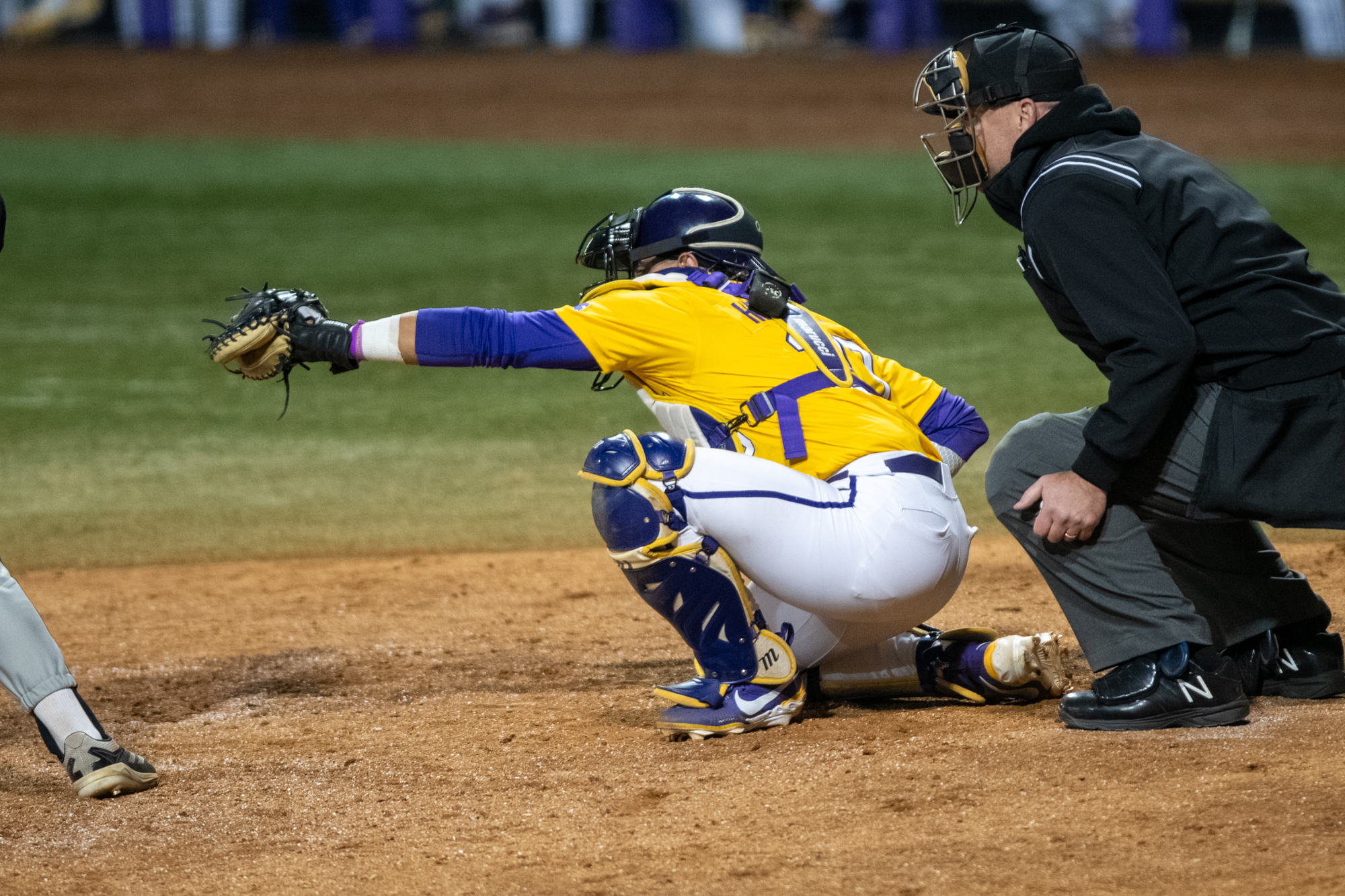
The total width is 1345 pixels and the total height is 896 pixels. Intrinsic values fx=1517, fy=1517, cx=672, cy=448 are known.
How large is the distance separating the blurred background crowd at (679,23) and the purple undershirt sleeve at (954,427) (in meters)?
16.7

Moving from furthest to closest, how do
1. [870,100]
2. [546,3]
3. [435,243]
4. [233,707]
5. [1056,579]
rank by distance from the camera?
[546,3] → [870,100] → [435,243] → [233,707] → [1056,579]

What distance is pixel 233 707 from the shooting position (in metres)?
3.99

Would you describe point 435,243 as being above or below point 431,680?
below

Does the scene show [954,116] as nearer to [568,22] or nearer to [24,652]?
[24,652]

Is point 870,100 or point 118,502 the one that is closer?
point 118,502

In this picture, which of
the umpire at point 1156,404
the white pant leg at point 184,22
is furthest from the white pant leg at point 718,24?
the umpire at point 1156,404

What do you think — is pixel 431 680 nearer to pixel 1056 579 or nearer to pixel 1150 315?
pixel 1056 579

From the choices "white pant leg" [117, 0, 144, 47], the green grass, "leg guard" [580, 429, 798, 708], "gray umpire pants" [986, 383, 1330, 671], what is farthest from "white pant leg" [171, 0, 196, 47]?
"gray umpire pants" [986, 383, 1330, 671]

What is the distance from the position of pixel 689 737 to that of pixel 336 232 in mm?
10641

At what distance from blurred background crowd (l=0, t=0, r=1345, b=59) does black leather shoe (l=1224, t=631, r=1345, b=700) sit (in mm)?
16971

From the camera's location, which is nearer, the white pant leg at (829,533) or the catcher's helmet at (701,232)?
the white pant leg at (829,533)

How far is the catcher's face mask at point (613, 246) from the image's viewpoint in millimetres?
3848

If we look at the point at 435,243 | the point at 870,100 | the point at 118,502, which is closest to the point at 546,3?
the point at 870,100

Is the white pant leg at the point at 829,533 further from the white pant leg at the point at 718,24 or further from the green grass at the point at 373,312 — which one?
the white pant leg at the point at 718,24
